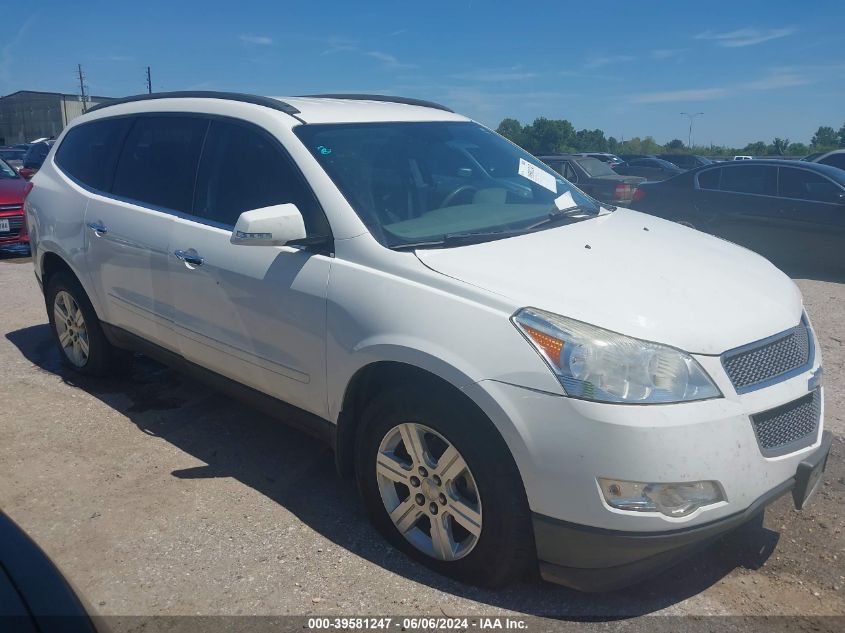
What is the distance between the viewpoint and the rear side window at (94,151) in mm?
4672

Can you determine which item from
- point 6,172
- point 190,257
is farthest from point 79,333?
point 6,172

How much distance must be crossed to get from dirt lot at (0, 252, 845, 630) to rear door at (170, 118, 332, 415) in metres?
0.55

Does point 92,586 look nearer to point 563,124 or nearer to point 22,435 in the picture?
point 22,435

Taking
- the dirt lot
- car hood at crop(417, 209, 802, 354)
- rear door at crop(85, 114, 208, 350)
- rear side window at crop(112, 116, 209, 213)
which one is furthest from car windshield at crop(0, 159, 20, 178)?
car hood at crop(417, 209, 802, 354)

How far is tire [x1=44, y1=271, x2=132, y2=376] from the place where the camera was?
4911mm

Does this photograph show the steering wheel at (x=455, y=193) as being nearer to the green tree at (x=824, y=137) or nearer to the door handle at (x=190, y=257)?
the door handle at (x=190, y=257)

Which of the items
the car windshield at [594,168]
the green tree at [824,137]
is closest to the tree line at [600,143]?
the green tree at [824,137]

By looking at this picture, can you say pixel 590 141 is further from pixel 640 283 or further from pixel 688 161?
pixel 640 283

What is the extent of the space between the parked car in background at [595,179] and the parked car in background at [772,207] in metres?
3.26

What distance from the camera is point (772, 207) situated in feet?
31.1

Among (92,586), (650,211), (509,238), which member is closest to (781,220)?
(650,211)

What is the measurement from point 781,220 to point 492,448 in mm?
8105

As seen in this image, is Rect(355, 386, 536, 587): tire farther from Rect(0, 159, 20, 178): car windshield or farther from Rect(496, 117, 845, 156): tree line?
Rect(496, 117, 845, 156): tree line

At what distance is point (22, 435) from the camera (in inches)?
171
